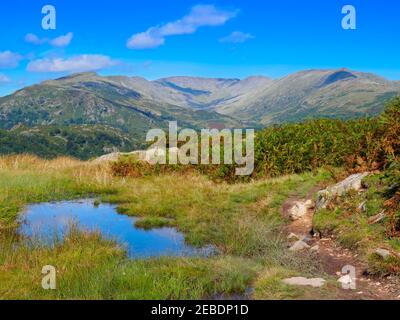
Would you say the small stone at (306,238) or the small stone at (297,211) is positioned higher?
the small stone at (297,211)

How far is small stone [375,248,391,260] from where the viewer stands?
10586mm

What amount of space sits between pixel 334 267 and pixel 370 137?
377 inches

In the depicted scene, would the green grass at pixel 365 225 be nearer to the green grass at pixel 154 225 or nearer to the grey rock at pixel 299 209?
the grey rock at pixel 299 209

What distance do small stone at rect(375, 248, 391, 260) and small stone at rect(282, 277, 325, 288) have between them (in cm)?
180

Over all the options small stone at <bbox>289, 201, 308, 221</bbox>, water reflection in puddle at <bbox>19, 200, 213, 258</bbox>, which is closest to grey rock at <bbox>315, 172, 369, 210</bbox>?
small stone at <bbox>289, 201, 308, 221</bbox>

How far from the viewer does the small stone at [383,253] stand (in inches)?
417

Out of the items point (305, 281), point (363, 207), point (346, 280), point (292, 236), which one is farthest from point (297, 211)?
point (305, 281)

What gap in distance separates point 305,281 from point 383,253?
7.62ft
